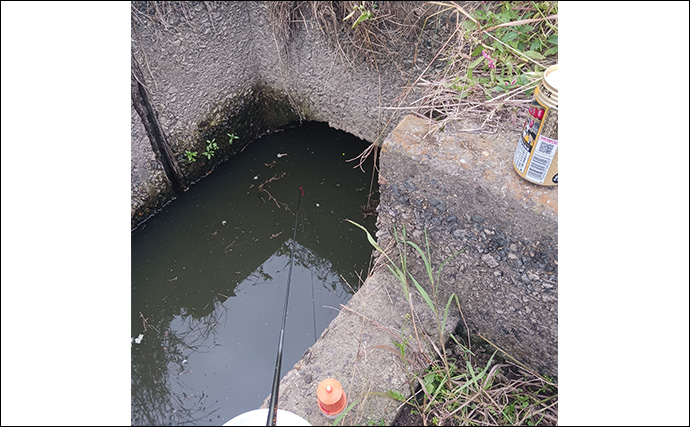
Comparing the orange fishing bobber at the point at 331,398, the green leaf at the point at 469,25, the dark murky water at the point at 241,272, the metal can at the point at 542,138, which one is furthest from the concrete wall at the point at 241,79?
the orange fishing bobber at the point at 331,398

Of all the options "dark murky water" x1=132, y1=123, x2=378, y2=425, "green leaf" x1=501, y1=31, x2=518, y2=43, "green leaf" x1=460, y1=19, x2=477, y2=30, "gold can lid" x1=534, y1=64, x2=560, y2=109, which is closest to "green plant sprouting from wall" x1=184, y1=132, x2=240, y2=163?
"dark murky water" x1=132, y1=123, x2=378, y2=425

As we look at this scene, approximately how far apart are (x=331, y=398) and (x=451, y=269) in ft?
2.04

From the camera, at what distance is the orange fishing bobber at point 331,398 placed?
128cm

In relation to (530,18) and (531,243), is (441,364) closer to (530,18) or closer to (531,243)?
(531,243)

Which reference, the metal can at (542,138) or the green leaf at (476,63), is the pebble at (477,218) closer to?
the metal can at (542,138)

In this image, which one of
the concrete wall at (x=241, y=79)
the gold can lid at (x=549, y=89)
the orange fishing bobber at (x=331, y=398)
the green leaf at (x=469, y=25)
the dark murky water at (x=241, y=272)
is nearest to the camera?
the gold can lid at (x=549, y=89)

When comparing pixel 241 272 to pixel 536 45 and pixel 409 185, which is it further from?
pixel 536 45

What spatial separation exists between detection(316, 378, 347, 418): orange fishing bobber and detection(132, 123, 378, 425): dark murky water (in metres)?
0.72

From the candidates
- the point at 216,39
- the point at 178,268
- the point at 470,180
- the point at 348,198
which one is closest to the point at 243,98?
the point at 216,39

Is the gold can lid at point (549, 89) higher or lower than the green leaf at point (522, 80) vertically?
higher

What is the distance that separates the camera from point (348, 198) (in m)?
2.81

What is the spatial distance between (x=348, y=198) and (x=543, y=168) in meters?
1.69

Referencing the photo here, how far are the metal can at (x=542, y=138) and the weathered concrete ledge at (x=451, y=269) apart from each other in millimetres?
58

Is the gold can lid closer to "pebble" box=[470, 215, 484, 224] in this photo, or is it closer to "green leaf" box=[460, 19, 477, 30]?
"pebble" box=[470, 215, 484, 224]
